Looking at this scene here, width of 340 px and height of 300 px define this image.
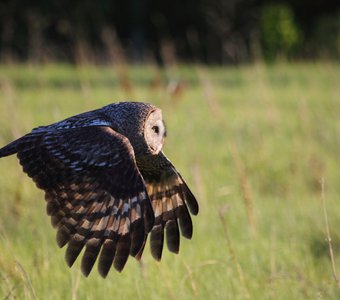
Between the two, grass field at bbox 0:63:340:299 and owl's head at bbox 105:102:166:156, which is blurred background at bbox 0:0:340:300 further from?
owl's head at bbox 105:102:166:156

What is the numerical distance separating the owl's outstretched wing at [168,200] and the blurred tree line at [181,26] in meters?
17.9

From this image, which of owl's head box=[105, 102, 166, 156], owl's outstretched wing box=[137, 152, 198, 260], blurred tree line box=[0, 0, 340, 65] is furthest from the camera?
blurred tree line box=[0, 0, 340, 65]

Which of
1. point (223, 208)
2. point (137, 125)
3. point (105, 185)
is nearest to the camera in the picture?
point (105, 185)

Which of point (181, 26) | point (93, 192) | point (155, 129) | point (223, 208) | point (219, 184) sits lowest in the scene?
point (219, 184)

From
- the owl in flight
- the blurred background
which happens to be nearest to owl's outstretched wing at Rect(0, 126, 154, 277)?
the owl in flight

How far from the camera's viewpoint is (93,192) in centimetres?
313

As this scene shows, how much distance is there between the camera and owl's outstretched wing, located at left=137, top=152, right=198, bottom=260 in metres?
3.57

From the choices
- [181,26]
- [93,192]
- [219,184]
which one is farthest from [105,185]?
[181,26]

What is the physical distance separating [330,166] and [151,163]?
138 inches

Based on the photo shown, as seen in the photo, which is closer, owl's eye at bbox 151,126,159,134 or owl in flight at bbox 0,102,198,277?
owl in flight at bbox 0,102,198,277

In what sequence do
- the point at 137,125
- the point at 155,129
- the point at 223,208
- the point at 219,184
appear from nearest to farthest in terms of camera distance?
the point at 223,208
the point at 137,125
the point at 155,129
the point at 219,184

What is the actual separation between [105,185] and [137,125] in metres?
0.63

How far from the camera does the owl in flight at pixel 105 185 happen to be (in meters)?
3.01

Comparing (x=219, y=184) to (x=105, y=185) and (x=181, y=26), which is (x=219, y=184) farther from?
(x=181, y=26)
